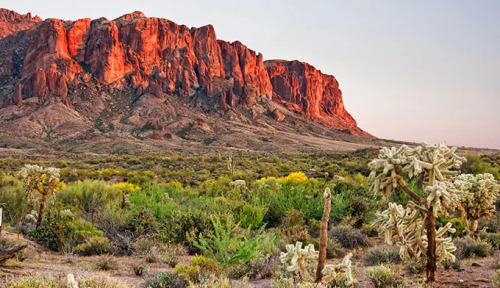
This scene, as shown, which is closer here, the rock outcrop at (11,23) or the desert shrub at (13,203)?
the desert shrub at (13,203)

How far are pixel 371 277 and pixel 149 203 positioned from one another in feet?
23.6

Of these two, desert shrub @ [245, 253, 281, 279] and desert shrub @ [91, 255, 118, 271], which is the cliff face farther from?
desert shrub @ [245, 253, 281, 279]

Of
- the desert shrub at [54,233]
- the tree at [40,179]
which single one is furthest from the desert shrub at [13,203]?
the desert shrub at [54,233]

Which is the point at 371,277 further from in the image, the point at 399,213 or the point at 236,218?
the point at 236,218

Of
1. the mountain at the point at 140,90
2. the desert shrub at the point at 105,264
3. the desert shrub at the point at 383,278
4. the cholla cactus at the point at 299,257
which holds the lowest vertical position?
the desert shrub at the point at 105,264

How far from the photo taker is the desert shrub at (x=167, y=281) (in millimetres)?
5340

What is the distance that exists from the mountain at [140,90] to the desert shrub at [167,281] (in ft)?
241

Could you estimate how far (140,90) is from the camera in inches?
4331

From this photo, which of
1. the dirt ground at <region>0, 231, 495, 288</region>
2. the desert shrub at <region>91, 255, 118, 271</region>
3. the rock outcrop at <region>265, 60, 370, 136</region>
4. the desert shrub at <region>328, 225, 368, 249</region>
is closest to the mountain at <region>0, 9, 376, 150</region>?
the rock outcrop at <region>265, 60, 370, 136</region>

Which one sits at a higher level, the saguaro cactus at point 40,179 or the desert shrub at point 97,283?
the saguaro cactus at point 40,179

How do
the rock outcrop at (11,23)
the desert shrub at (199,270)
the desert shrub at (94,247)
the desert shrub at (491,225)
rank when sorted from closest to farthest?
the desert shrub at (199,270) < the desert shrub at (94,247) < the desert shrub at (491,225) < the rock outcrop at (11,23)

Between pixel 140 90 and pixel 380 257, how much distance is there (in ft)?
358

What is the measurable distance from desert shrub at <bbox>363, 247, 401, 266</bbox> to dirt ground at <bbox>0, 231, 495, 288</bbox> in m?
0.23

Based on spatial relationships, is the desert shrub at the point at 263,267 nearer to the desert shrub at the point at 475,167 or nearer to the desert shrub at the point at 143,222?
the desert shrub at the point at 143,222
